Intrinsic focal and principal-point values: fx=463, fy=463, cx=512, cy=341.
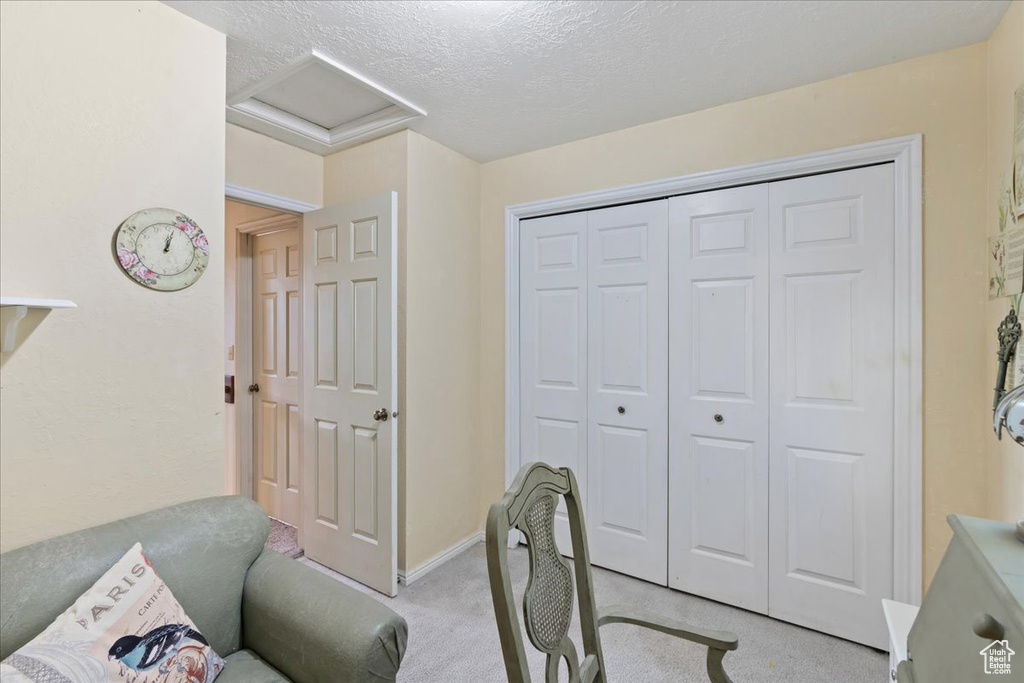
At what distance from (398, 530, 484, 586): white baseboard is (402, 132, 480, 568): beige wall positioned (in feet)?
0.09

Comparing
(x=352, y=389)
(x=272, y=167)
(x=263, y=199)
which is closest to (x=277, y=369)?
(x=352, y=389)

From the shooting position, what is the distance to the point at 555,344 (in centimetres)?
279

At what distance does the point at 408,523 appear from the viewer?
8.26ft

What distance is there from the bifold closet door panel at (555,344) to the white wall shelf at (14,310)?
2096mm

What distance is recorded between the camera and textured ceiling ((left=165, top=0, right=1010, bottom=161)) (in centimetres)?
160

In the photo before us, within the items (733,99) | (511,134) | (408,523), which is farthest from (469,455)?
(733,99)

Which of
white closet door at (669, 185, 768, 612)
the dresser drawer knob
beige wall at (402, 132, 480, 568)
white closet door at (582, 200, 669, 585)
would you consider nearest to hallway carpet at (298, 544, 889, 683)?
white closet door at (669, 185, 768, 612)

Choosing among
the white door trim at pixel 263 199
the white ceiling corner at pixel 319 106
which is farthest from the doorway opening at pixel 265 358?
the white ceiling corner at pixel 319 106

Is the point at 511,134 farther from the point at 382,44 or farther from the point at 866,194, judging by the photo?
the point at 866,194

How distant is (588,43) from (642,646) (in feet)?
8.18

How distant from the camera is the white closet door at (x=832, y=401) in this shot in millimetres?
1951

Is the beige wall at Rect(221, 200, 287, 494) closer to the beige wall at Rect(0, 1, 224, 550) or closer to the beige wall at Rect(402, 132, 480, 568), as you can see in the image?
the beige wall at Rect(402, 132, 480, 568)

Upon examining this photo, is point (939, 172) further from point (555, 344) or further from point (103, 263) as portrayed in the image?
point (103, 263)

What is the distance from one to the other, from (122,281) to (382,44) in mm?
1256
